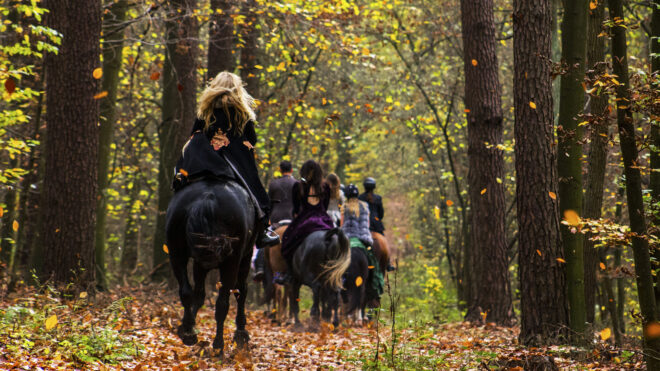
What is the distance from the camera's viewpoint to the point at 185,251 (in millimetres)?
6910

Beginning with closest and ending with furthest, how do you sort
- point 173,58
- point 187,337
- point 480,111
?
point 187,337 → point 480,111 → point 173,58

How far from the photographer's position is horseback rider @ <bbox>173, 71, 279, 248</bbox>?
22.7 ft

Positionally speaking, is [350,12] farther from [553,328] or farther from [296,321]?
[553,328]

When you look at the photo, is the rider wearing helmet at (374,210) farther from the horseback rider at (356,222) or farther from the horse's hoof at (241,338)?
the horse's hoof at (241,338)

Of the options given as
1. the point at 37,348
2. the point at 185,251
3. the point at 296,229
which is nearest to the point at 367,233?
the point at 296,229

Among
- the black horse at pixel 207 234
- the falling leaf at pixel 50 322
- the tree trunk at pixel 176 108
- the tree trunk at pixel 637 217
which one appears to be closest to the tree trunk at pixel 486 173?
the black horse at pixel 207 234

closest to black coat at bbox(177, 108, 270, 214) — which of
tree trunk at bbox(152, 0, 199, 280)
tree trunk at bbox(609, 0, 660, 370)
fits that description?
tree trunk at bbox(609, 0, 660, 370)

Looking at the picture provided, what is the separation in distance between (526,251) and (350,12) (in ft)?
33.6

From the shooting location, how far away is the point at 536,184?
24.4ft

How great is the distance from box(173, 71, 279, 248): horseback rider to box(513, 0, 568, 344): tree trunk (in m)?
3.08

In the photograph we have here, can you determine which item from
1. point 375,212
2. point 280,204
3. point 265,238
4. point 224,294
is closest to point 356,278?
point 280,204

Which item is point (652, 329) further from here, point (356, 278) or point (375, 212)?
point (375, 212)

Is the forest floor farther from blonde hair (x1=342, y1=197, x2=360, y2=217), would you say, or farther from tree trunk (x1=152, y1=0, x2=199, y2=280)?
tree trunk (x1=152, y1=0, x2=199, y2=280)

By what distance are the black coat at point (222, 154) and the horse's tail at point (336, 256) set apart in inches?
122
